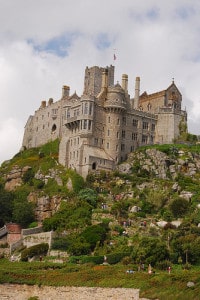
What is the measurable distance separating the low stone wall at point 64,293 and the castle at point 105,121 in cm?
3390

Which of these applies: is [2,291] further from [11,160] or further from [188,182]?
[11,160]

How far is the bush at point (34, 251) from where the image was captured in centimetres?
7688

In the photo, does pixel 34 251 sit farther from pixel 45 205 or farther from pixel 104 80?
pixel 104 80

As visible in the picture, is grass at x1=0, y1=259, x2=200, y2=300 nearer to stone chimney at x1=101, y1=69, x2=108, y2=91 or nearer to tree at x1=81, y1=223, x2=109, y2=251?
tree at x1=81, y1=223, x2=109, y2=251

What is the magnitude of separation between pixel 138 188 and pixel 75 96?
76.1ft

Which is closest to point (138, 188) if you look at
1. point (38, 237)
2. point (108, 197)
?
point (108, 197)

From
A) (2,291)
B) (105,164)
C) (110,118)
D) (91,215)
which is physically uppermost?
(110,118)

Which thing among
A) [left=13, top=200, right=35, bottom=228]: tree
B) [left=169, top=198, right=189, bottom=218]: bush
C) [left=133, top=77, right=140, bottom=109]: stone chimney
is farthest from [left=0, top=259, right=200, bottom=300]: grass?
[left=133, top=77, right=140, bottom=109]: stone chimney

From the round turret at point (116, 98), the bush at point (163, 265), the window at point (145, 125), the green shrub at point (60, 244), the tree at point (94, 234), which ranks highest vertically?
the round turret at point (116, 98)

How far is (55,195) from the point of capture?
94250 millimetres

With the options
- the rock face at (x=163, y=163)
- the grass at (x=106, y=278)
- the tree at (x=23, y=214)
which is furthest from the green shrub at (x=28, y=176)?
the grass at (x=106, y=278)

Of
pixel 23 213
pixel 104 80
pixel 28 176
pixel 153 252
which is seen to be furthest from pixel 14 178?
pixel 153 252

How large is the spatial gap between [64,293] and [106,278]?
387cm

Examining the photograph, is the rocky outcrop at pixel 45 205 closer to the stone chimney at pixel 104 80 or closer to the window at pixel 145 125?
the stone chimney at pixel 104 80
